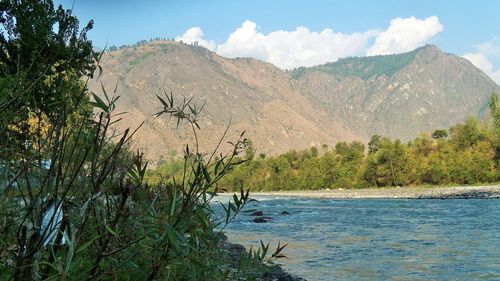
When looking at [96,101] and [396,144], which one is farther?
[396,144]

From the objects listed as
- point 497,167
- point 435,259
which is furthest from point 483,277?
point 497,167

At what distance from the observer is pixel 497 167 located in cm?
10731

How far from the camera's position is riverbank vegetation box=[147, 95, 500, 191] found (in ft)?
356

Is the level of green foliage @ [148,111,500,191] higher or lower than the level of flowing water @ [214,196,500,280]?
higher

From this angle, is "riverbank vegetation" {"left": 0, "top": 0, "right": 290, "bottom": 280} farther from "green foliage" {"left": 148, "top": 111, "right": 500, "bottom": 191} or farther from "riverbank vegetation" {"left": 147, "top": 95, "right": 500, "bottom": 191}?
"green foliage" {"left": 148, "top": 111, "right": 500, "bottom": 191}

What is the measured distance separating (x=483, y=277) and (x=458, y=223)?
67.1ft

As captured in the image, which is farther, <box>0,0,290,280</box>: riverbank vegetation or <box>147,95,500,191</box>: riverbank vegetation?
<box>147,95,500,191</box>: riverbank vegetation

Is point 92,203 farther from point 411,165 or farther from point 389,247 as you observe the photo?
point 411,165

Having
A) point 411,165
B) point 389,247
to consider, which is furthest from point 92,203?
point 411,165

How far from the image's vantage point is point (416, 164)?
11581 cm

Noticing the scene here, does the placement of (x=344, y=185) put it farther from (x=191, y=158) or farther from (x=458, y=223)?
(x=191, y=158)

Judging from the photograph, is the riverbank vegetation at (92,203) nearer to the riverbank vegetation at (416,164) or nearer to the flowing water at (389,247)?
the flowing water at (389,247)

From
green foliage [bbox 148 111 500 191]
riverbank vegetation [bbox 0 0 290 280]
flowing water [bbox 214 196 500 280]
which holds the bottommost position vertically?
flowing water [bbox 214 196 500 280]

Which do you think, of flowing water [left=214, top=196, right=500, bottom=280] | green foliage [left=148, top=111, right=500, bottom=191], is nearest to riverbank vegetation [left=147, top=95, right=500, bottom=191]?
green foliage [left=148, top=111, right=500, bottom=191]
